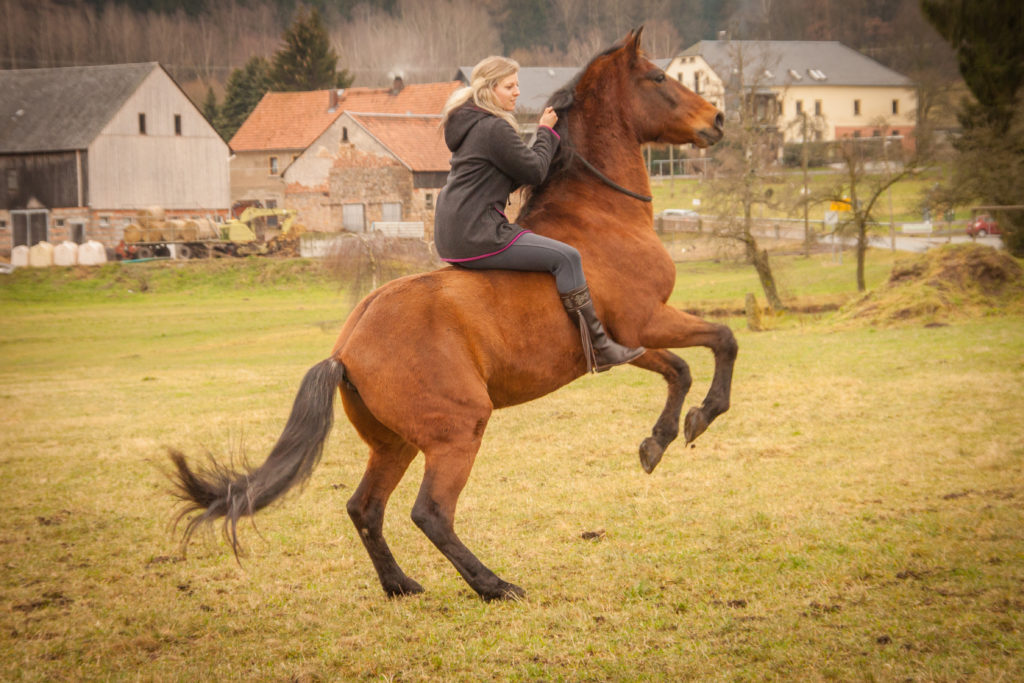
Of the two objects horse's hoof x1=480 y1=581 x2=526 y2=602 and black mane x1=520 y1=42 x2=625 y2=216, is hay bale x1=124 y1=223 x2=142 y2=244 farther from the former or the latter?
horse's hoof x1=480 y1=581 x2=526 y2=602

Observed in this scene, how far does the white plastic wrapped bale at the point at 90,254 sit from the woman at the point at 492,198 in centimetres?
4043

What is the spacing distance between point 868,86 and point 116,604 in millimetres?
75394

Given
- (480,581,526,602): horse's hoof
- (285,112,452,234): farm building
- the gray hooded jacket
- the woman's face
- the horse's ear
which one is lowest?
(480,581,526,602): horse's hoof

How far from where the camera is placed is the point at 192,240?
44188 mm

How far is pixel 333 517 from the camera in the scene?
7605mm

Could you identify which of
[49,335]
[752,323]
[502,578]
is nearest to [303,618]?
[502,578]

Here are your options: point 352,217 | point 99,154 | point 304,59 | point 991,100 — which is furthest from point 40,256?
point 304,59

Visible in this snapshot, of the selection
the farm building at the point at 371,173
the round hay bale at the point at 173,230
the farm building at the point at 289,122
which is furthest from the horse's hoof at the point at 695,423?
the farm building at the point at 289,122

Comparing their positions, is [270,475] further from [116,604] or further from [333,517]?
[333,517]

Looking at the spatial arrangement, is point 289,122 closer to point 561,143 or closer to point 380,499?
point 561,143

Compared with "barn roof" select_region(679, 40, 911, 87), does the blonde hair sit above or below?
below

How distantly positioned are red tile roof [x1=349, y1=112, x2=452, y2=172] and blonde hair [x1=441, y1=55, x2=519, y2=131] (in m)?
39.6

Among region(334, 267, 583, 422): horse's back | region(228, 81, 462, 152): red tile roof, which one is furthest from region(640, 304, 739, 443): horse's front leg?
region(228, 81, 462, 152): red tile roof

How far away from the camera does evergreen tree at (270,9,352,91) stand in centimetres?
7506
